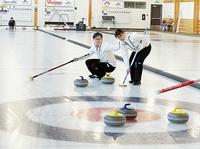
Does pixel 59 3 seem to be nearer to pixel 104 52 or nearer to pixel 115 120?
pixel 104 52

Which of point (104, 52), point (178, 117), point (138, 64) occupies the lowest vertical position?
point (178, 117)

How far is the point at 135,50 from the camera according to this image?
958 cm

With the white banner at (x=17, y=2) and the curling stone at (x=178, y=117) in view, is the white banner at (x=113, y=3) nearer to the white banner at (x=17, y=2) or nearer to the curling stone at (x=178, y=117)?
the white banner at (x=17, y=2)

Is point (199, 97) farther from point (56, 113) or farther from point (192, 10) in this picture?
point (192, 10)

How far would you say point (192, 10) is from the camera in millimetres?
40188

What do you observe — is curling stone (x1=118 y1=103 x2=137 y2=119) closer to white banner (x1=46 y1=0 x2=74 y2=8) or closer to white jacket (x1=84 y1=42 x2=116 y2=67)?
white jacket (x1=84 y1=42 x2=116 y2=67)

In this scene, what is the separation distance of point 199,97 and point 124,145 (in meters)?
3.89

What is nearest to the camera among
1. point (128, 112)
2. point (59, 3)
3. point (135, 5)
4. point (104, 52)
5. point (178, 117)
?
point (178, 117)

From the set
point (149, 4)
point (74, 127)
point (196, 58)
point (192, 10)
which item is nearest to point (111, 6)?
point (149, 4)

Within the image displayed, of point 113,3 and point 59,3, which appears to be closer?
point 59,3

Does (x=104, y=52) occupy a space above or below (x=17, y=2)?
below

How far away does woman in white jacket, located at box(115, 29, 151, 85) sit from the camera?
9.38 meters

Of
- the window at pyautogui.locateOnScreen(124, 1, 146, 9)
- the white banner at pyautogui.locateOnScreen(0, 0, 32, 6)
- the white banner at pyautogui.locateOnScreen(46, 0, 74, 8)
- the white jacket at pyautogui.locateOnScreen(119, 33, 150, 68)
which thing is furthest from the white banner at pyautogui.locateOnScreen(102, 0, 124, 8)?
the white jacket at pyautogui.locateOnScreen(119, 33, 150, 68)

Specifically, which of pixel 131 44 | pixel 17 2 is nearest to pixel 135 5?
pixel 17 2
